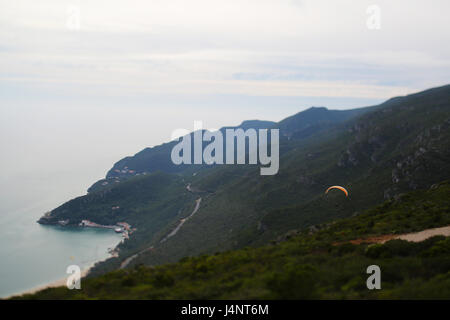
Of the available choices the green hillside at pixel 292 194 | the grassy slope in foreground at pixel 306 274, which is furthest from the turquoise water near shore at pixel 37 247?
the grassy slope in foreground at pixel 306 274

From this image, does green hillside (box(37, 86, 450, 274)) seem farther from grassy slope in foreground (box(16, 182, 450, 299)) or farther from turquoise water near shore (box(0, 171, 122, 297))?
grassy slope in foreground (box(16, 182, 450, 299))

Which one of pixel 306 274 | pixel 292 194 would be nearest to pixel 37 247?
pixel 292 194

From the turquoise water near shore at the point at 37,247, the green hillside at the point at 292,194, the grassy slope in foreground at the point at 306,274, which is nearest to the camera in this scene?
the grassy slope in foreground at the point at 306,274

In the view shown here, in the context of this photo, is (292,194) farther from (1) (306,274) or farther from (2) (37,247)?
(2) (37,247)

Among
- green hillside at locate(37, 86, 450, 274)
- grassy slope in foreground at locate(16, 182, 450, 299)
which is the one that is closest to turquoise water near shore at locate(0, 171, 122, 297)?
green hillside at locate(37, 86, 450, 274)

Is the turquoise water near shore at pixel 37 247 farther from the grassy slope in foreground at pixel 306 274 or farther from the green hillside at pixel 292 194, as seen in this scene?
the grassy slope in foreground at pixel 306 274

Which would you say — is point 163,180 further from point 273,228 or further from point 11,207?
point 273,228
